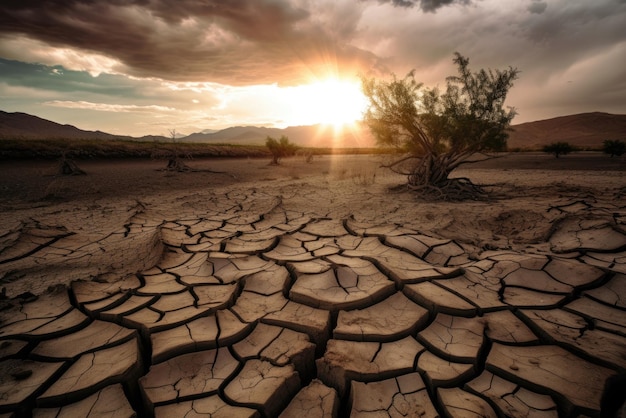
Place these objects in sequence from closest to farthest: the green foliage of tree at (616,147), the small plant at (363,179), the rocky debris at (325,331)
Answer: the rocky debris at (325,331)
the small plant at (363,179)
the green foliage of tree at (616,147)

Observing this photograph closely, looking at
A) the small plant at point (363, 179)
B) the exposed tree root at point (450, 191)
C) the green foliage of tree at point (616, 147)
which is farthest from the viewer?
the green foliage of tree at point (616, 147)

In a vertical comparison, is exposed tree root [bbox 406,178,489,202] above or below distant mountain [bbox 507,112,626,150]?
below

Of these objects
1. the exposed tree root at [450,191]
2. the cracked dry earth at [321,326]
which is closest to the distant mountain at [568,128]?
the exposed tree root at [450,191]

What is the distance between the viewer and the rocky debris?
4.25ft

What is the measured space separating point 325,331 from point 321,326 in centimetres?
4

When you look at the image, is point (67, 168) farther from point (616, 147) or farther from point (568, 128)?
point (568, 128)

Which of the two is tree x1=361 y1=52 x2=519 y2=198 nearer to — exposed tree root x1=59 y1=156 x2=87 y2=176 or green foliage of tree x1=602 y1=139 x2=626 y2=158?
exposed tree root x1=59 y1=156 x2=87 y2=176

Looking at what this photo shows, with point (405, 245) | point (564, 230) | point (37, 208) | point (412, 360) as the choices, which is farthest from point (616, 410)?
point (37, 208)

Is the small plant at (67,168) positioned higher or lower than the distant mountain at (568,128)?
lower

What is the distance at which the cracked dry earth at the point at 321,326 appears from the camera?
1.30 meters

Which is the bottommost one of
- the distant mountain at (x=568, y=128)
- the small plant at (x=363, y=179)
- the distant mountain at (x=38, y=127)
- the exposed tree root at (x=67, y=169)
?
the small plant at (x=363, y=179)

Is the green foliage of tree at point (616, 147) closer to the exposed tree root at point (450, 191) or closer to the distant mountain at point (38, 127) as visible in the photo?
the exposed tree root at point (450, 191)

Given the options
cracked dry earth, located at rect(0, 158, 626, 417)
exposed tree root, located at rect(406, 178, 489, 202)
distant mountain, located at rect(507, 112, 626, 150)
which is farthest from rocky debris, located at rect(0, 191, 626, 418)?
distant mountain, located at rect(507, 112, 626, 150)

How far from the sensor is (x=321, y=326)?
1.74 m
